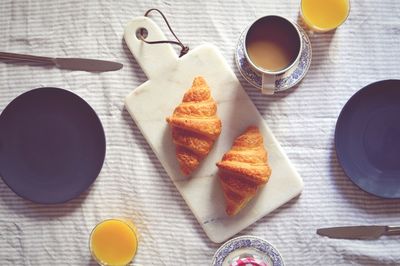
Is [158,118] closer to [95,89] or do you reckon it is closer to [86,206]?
[95,89]

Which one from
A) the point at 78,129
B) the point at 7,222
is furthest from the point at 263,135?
the point at 7,222

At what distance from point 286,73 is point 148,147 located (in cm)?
36

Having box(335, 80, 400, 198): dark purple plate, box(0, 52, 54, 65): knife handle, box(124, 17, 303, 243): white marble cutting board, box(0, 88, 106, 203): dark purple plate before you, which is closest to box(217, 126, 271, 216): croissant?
box(124, 17, 303, 243): white marble cutting board

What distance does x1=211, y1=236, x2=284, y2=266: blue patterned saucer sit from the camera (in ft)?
3.97

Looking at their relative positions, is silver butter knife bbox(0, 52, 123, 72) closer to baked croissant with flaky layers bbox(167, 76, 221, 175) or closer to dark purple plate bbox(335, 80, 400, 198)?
baked croissant with flaky layers bbox(167, 76, 221, 175)

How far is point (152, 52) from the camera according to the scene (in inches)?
49.1

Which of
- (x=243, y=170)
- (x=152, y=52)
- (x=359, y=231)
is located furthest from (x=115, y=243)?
(x=359, y=231)

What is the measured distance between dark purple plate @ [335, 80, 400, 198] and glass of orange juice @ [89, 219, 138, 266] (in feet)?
1.66

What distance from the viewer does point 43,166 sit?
4.14 feet

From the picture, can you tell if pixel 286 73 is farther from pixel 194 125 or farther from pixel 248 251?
pixel 248 251

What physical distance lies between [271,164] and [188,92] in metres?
0.25

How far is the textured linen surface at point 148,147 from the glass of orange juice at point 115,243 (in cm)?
5

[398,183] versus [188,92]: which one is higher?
[188,92]

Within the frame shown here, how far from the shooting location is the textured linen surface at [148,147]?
1248 millimetres
